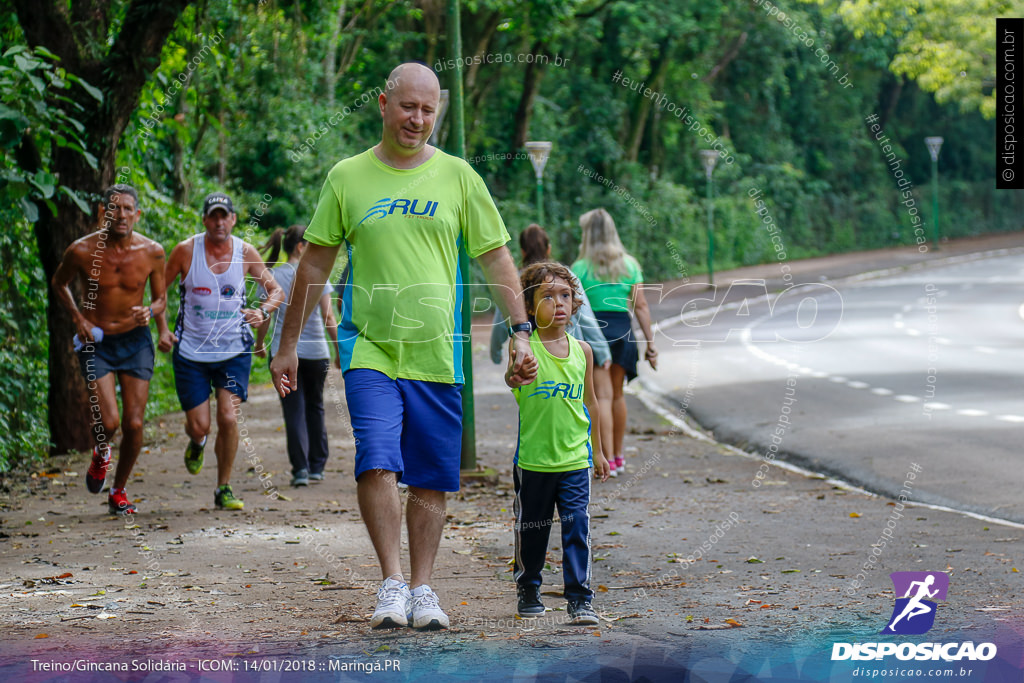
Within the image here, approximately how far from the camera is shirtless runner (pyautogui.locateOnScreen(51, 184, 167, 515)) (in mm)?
8094

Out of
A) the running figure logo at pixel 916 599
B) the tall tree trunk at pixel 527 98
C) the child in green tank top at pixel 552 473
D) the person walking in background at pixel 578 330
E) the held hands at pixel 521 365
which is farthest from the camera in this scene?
the tall tree trunk at pixel 527 98

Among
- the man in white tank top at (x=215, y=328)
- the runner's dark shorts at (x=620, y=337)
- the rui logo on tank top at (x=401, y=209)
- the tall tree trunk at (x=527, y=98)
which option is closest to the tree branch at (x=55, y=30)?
the man in white tank top at (x=215, y=328)

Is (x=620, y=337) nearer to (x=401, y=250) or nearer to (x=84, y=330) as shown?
(x=84, y=330)

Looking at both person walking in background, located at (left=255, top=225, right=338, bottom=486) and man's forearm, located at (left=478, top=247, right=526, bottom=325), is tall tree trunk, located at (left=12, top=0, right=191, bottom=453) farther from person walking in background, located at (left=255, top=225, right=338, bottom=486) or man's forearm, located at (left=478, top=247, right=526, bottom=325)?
man's forearm, located at (left=478, top=247, right=526, bottom=325)

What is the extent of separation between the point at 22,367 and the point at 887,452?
6.85 m

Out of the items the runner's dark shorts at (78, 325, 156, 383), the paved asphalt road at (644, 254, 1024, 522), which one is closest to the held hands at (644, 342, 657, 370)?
the paved asphalt road at (644, 254, 1024, 522)

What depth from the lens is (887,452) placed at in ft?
33.7

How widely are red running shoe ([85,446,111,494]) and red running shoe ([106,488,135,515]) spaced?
17 cm

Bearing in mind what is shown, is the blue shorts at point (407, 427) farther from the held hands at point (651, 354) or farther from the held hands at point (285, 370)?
the held hands at point (651, 354)

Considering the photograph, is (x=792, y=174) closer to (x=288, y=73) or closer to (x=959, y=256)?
(x=959, y=256)

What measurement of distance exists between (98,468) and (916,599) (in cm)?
511

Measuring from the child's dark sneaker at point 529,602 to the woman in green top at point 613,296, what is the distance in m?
4.08

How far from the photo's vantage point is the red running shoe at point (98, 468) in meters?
8.09

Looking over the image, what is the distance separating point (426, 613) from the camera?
4.95 meters
